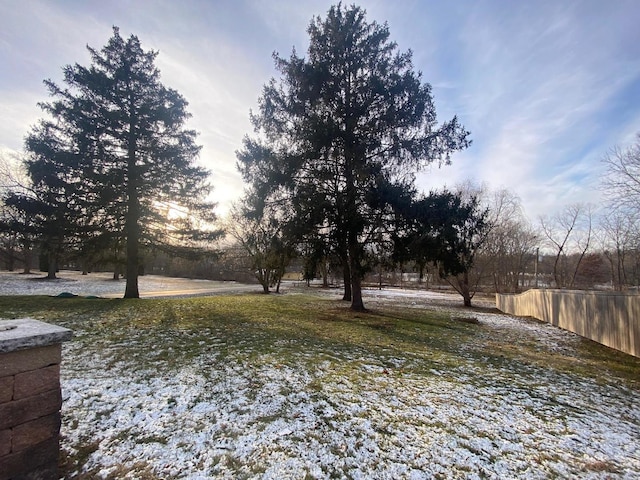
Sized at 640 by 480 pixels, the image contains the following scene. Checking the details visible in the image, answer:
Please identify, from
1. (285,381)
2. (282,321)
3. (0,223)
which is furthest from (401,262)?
(0,223)

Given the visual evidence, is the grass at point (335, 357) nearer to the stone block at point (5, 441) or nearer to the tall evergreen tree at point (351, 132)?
the stone block at point (5, 441)

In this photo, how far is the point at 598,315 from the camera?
7422 mm

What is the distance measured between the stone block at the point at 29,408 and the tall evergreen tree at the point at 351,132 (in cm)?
A: 775

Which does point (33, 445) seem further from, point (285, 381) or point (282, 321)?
point (282, 321)

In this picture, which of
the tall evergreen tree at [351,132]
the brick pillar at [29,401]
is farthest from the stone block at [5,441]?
the tall evergreen tree at [351,132]

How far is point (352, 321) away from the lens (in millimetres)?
8633

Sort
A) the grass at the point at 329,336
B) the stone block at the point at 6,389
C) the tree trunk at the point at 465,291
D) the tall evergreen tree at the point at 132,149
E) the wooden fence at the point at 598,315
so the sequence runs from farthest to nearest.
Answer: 1. the tree trunk at the point at 465,291
2. the tall evergreen tree at the point at 132,149
3. the wooden fence at the point at 598,315
4. the grass at the point at 329,336
5. the stone block at the point at 6,389

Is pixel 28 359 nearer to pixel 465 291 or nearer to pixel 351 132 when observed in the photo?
pixel 351 132

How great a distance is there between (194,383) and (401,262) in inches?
293

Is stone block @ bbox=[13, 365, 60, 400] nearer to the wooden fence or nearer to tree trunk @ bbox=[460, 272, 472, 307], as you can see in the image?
the wooden fence

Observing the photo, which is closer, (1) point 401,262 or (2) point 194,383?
(2) point 194,383

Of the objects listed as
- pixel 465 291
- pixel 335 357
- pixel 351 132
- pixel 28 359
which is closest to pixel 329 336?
pixel 335 357

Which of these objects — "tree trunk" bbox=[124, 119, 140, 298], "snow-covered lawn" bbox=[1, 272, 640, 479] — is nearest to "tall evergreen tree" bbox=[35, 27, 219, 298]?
"tree trunk" bbox=[124, 119, 140, 298]

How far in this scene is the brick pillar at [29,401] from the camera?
1.78m
